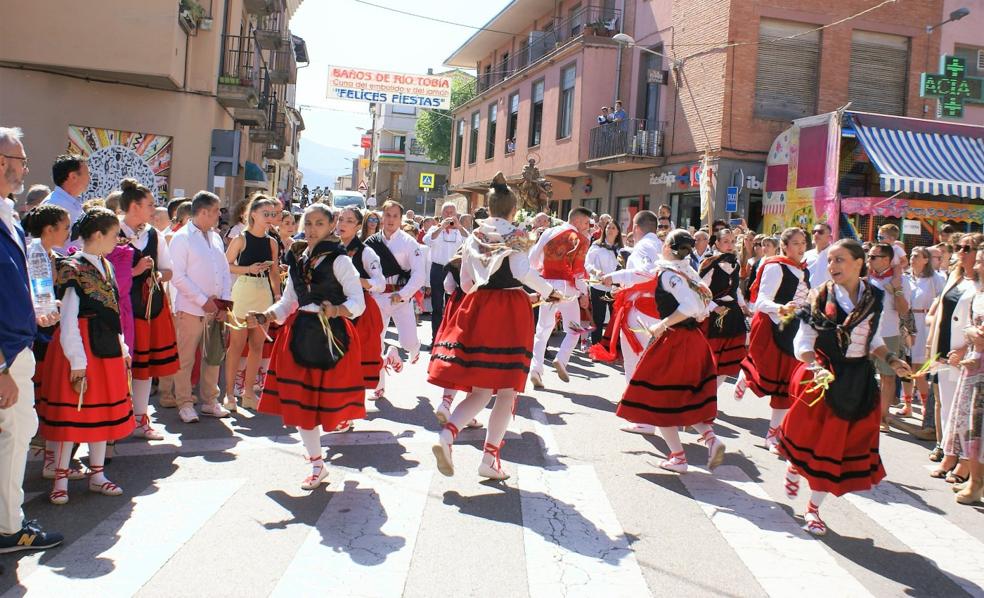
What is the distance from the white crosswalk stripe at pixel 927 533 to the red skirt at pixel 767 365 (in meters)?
1.14

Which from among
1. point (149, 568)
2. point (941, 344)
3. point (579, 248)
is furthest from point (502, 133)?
point (149, 568)

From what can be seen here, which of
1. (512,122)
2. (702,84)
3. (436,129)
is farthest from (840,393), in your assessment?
(436,129)

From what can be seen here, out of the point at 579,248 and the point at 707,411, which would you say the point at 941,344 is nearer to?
the point at 707,411

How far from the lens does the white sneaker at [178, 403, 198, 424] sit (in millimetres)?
7242

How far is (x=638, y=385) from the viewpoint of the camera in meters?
6.14

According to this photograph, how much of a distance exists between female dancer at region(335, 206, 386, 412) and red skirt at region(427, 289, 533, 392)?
1235mm

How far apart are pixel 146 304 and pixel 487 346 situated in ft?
9.84

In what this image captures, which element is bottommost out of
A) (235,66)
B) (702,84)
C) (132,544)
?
(132,544)

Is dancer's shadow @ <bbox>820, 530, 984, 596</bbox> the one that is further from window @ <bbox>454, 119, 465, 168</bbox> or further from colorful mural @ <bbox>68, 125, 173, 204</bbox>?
window @ <bbox>454, 119, 465, 168</bbox>

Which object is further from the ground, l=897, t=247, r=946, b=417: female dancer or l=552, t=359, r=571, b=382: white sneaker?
l=897, t=247, r=946, b=417: female dancer

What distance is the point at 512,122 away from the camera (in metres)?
33.2

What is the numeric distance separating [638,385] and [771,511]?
50.5 inches

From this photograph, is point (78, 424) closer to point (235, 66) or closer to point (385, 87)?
point (235, 66)

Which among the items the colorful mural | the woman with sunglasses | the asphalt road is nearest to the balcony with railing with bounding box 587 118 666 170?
the colorful mural
